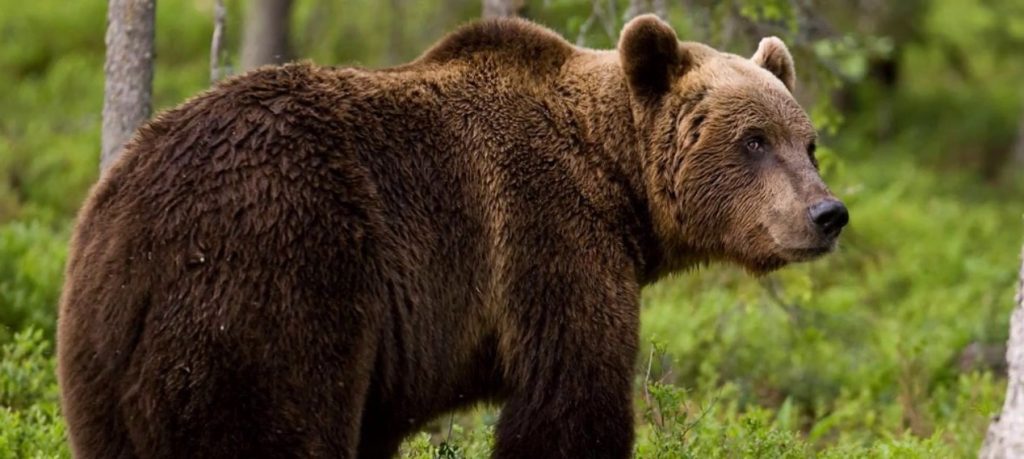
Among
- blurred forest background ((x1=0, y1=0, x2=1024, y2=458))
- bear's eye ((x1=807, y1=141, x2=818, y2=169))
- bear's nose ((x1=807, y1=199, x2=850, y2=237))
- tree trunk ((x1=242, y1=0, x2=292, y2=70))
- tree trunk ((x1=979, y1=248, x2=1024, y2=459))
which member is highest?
bear's eye ((x1=807, y1=141, x2=818, y2=169))

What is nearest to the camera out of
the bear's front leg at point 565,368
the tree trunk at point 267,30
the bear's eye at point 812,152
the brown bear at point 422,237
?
the brown bear at point 422,237

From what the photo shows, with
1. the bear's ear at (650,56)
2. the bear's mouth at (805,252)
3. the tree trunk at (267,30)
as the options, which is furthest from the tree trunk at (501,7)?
the tree trunk at (267,30)

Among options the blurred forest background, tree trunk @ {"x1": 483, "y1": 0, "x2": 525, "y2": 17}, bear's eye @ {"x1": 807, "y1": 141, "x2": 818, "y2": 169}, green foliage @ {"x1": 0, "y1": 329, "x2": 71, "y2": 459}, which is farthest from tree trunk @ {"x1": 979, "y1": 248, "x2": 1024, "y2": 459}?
tree trunk @ {"x1": 483, "y1": 0, "x2": 525, "y2": 17}

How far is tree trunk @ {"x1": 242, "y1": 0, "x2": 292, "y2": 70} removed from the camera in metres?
13.1

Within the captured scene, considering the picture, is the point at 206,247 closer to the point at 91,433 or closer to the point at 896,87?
the point at 91,433

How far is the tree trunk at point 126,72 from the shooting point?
265 inches

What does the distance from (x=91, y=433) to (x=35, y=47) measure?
15.6 meters

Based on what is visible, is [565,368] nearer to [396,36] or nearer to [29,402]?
[29,402]

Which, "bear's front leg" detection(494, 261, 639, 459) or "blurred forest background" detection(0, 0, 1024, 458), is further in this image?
"blurred forest background" detection(0, 0, 1024, 458)

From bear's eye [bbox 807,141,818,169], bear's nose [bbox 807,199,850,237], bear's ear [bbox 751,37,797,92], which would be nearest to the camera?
bear's nose [bbox 807,199,850,237]

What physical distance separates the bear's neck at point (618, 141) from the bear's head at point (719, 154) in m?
0.04

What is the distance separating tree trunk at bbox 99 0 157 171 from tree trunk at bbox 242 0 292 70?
614 cm

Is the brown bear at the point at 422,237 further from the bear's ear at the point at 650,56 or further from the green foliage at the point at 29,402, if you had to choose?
the green foliage at the point at 29,402

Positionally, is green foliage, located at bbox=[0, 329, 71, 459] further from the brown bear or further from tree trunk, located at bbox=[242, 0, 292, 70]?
tree trunk, located at bbox=[242, 0, 292, 70]
